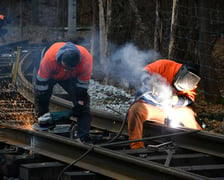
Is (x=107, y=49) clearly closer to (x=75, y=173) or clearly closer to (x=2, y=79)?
(x=2, y=79)

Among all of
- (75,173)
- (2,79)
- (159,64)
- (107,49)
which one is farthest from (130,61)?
(75,173)

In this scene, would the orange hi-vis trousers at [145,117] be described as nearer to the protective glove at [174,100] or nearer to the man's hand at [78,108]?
the protective glove at [174,100]

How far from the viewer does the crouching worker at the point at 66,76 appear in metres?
6.57

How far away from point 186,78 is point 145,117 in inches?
32.3

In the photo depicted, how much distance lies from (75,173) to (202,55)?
7.32m

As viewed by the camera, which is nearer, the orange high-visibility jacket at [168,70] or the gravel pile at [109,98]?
the orange high-visibility jacket at [168,70]

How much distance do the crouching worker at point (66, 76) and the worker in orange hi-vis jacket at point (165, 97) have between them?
698 millimetres

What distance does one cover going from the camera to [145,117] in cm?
732

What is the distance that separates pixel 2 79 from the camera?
1245 centimetres

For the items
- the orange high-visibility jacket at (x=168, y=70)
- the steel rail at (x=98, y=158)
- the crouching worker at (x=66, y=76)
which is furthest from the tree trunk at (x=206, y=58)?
the steel rail at (x=98, y=158)

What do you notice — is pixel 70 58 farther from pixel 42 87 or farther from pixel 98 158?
pixel 98 158

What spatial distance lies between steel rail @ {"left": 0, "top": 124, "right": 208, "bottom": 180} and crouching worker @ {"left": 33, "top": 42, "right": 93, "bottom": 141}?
13.8 inches

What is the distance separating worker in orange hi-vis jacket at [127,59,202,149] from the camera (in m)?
7.09

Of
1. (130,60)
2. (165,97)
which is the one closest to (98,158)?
(165,97)
